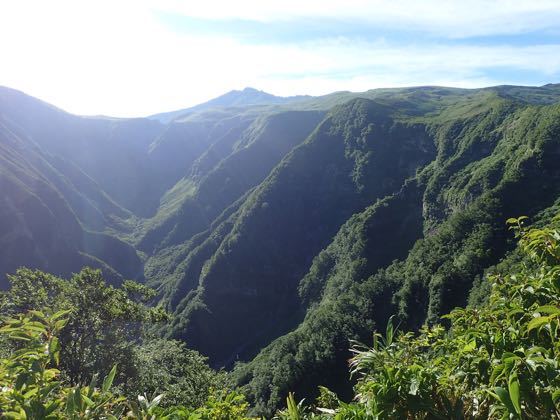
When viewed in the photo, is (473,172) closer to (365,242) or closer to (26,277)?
(365,242)

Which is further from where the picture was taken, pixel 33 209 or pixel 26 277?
pixel 33 209

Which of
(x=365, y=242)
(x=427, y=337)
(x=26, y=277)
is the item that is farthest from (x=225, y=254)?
(x=427, y=337)

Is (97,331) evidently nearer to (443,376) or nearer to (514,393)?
(443,376)

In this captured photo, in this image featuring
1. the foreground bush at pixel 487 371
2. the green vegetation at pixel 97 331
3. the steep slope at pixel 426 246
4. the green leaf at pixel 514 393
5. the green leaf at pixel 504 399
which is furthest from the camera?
the steep slope at pixel 426 246

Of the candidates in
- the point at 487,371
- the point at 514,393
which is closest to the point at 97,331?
the point at 487,371

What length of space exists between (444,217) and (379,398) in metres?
114

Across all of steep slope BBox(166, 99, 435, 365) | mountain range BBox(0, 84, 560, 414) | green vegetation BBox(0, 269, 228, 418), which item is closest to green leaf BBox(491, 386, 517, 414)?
green vegetation BBox(0, 269, 228, 418)

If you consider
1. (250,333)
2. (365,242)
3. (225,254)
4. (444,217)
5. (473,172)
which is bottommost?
(250,333)

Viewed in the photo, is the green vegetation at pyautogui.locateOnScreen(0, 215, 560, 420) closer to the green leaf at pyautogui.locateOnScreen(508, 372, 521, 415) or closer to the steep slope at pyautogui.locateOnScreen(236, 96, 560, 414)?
the green leaf at pyautogui.locateOnScreen(508, 372, 521, 415)

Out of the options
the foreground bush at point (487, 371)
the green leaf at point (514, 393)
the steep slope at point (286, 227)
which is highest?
the green leaf at point (514, 393)

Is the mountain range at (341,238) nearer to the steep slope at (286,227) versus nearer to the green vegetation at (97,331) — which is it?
the steep slope at (286,227)

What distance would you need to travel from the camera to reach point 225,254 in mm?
173125

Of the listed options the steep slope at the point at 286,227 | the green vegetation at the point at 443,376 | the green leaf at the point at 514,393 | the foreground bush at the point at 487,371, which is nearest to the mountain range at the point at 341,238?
the steep slope at the point at 286,227

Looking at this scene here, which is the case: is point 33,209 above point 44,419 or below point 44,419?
below
